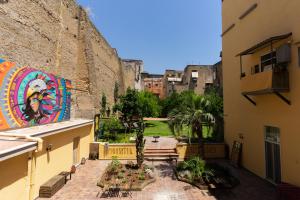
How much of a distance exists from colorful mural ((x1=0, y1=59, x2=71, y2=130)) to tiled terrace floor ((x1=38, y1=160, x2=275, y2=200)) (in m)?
3.63

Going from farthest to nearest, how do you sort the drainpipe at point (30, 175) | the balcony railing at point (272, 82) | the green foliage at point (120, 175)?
the green foliage at point (120, 175), the balcony railing at point (272, 82), the drainpipe at point (30, 175)

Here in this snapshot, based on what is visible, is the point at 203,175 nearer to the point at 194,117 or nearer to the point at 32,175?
the point at 194,117

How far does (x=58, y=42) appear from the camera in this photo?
19.1 meters

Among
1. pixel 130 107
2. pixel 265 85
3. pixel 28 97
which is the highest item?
pixel 265 85

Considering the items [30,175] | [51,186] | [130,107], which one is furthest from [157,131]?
[30,175]

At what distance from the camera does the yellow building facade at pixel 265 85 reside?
9.43 meters

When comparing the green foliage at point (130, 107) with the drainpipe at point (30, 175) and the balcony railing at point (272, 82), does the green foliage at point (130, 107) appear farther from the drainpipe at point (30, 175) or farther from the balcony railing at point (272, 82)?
the drainpipe at point (30, 175)

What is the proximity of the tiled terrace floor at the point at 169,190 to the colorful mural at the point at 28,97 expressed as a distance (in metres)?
3.63

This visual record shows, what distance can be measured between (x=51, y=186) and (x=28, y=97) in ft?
13.6

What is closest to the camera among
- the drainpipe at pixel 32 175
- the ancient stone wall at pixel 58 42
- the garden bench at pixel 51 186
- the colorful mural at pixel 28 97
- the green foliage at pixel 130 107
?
the drainpipe at pixel 32 175

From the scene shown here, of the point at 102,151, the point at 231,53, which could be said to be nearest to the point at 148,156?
the point at 102,151

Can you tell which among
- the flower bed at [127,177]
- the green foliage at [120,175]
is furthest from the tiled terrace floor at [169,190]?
the green foliage at [120,175]

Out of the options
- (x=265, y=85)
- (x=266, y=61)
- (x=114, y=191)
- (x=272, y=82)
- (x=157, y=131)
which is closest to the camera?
(x=272, y=82)

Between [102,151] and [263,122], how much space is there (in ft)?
35.7
